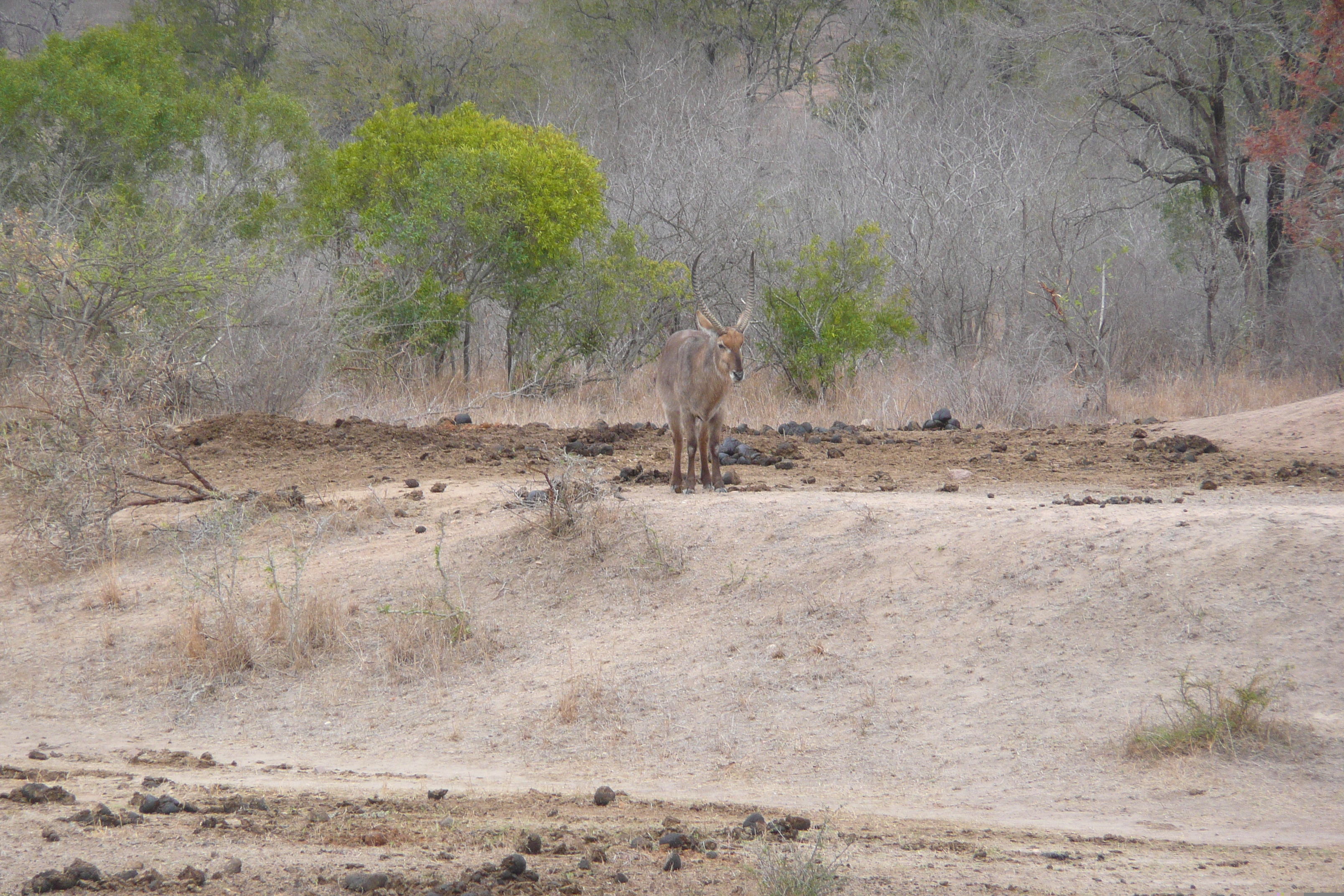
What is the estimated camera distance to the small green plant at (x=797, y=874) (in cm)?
384

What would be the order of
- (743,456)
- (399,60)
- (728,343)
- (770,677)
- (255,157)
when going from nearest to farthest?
(770,677), (728,343), (743,456), (255,157), (399,60)

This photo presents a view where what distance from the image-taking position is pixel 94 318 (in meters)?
11.0

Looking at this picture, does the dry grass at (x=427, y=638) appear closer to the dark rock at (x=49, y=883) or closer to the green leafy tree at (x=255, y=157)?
the dark rock at (x=49, y=883)

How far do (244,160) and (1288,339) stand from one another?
590 inches

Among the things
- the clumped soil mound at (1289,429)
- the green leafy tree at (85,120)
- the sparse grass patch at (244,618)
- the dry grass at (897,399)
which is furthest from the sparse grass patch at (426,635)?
the green leafy tree at (85,120)

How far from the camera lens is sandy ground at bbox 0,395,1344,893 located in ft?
15.4

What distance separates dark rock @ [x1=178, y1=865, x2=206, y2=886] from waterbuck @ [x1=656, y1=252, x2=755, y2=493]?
211 inches

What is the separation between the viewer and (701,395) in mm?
9102

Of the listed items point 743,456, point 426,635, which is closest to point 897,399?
point 743,456

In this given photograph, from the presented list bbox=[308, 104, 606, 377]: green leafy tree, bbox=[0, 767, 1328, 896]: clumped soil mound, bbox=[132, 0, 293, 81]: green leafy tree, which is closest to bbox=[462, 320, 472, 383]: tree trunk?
bbox=[308, 104, 606, 377]: green leafy tree

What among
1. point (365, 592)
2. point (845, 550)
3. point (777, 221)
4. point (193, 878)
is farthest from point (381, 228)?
point (193, 878)

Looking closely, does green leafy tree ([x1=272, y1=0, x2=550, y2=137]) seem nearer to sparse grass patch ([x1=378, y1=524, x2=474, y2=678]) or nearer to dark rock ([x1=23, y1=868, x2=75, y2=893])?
sparse grass patch ([x1=378, y1=524, x2=474, y2=678])

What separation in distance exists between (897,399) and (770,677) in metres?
7.96

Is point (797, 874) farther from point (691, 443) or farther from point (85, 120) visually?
point (85, 120)
